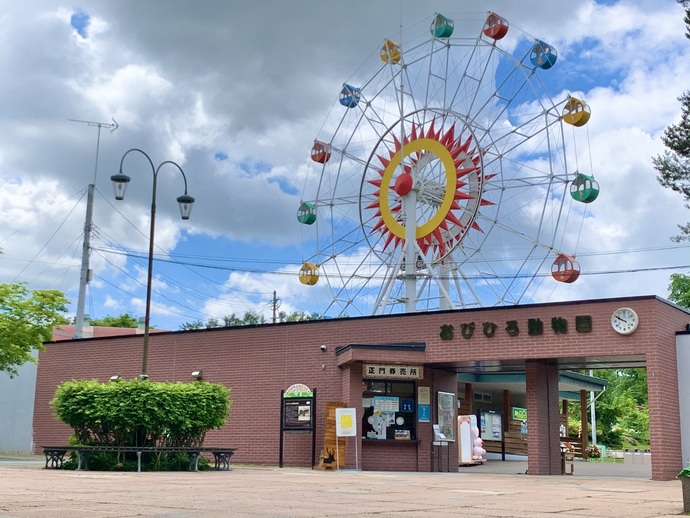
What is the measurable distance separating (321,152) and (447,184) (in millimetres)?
7940

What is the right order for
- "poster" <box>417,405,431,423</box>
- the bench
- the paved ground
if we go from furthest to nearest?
"poster" <box>417,405,431,423</box> → the bench → the paved ground

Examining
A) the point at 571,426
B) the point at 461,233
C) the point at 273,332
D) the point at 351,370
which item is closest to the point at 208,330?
the point at 273,332

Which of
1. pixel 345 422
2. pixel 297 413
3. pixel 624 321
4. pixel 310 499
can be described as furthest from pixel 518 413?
pixel 310 499

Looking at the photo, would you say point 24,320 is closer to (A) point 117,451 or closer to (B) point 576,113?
(A) point 117,451

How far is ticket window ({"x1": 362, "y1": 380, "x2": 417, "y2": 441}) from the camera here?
23781 millimetres

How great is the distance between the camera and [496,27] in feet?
105

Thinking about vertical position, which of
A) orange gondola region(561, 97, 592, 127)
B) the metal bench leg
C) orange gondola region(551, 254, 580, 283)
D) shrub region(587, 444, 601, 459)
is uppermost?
orange gondola region(561, 97, 592, 127)

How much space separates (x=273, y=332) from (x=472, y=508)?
1602 centimetres

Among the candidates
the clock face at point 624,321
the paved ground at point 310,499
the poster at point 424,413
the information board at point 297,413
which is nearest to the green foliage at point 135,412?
the information board at point 297,413

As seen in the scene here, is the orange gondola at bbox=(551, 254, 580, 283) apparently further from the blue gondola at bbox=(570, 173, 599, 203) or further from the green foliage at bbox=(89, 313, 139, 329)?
the green foliage at bbox=(89, 313, 139, 329)

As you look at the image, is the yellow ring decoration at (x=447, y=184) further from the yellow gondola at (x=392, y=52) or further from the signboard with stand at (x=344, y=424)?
the signboard with stand at (x=344, y=424)

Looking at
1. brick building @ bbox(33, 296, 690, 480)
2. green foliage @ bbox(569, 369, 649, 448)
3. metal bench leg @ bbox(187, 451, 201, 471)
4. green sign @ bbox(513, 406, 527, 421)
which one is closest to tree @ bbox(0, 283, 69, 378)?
brick building @ bbox(33, 296, 690, 480)

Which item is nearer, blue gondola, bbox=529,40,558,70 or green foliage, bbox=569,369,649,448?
blue gondola, bbox=529,40,558,70

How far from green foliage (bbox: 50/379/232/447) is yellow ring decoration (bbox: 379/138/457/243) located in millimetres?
12649
